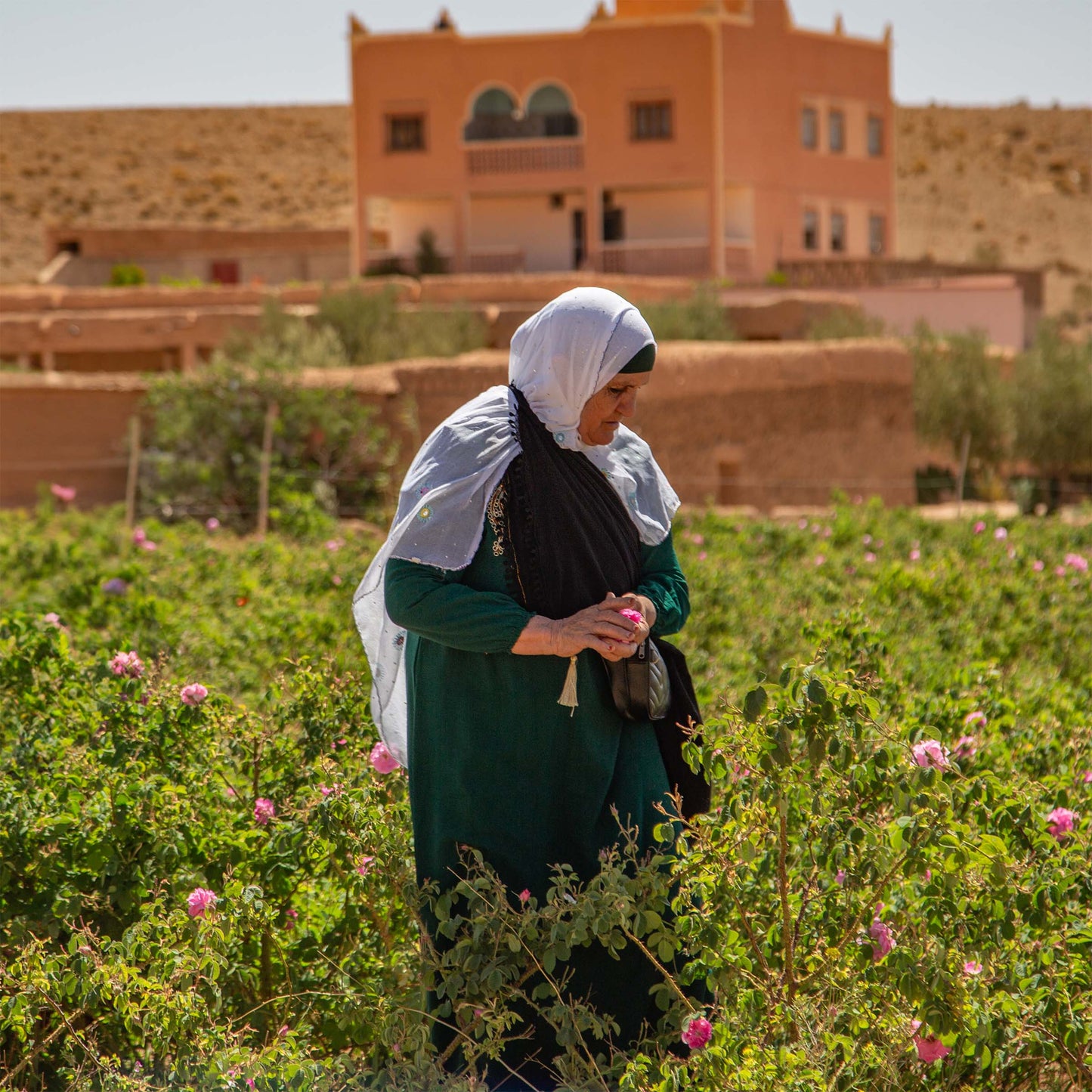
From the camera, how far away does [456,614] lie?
8.36 ft

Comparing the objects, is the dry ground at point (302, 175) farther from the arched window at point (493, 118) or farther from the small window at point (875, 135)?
the arched window at point (493, 118)

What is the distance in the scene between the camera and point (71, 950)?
2650 millimetres

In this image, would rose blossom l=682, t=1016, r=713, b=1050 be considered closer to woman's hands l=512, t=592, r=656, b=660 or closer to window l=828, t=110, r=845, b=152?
woman's hands l=512, t=592, r=656, b=660

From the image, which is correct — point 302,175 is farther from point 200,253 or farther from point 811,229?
point 811,229

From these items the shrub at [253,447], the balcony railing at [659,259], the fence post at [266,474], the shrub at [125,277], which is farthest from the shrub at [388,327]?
the shrub at [125,277]

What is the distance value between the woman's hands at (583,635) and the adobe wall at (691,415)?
7.03m

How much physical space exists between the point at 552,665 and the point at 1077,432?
15.8 m

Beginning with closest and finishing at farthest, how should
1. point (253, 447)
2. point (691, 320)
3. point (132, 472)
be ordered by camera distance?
point (132, 472)
point (253, 447)
point (691, 320)

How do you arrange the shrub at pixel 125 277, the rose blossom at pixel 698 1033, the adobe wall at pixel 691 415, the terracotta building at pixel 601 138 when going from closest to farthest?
the rose blossom at pixel 698 1033 → the adobe wall at pixel 691 415 → the shrub at pixel 125 277 → the terracotta building at pixel 601 138

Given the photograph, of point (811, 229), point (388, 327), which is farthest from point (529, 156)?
point (388, 327)

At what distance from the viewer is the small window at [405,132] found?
91.5 ft

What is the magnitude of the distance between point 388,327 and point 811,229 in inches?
626

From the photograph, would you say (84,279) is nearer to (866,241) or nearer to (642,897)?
(866,241)

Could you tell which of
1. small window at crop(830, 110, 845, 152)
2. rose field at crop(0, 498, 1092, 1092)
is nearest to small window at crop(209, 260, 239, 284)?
small window at crop(830, 110, 845, 152)
